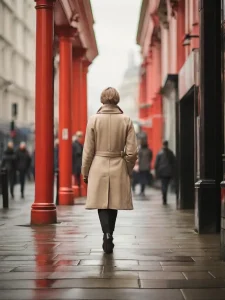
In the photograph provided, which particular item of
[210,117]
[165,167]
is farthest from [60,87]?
[210,117]

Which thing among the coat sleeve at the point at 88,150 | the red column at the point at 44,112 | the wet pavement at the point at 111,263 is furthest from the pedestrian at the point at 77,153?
the coat sleeve at the point at 88,150

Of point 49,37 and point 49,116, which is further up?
point 49,37

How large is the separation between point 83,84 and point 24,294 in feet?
Answer: 67.7

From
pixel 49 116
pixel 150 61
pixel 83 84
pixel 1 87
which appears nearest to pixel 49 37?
pixel 49 116

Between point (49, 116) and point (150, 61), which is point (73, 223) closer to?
point (49, 116)

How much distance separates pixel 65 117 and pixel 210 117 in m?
7.90

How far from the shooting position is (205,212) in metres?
10.6

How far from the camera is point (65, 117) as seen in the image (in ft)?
59.1

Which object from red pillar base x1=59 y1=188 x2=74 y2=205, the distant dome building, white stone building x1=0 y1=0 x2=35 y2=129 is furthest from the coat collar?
the distant dome building

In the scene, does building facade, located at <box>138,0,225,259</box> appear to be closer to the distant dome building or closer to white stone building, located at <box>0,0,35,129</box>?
white stone building, located at <box>0,0,35,129</box>

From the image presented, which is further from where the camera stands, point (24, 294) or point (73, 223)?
point (73, 223)

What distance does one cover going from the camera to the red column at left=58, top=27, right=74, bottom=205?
1795 centimetres

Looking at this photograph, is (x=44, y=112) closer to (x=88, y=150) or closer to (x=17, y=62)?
(x=88, y=150)

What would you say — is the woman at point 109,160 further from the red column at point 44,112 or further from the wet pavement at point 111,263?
the red column at point 44,112
